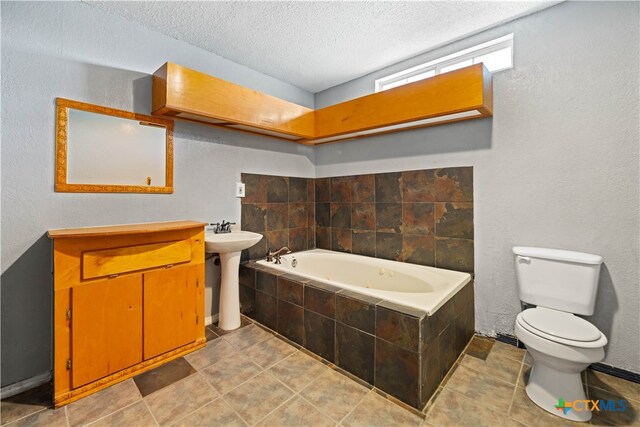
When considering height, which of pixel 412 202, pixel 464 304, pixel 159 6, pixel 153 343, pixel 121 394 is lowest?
pixel 121 394

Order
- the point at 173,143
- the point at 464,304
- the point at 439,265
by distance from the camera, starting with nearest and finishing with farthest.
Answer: the point at 464,304 < the point at 173,143 < the point at 439,265

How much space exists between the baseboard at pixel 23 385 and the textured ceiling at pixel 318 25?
8.18ft

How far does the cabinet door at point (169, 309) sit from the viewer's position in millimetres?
1897

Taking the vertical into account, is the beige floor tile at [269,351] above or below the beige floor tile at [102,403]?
above

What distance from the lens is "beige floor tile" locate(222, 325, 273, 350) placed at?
221cm

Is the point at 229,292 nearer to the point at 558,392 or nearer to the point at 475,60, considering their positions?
the point at 558,392

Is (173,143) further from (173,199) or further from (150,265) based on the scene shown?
(150,265)

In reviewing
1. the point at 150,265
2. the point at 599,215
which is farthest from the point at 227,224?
the point at 599,215

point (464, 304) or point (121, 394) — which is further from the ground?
point (464, 304)

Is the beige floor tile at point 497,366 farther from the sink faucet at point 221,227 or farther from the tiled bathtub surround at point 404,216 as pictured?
the sink faucet at point 221,227

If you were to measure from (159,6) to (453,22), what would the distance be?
2.15m

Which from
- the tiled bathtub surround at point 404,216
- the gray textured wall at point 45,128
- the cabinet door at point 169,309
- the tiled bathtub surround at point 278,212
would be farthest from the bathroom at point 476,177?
the tiled bathtub surround at point 278,212

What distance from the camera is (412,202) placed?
8.79ft

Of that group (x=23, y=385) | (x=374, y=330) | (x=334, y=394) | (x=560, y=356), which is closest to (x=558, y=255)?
(x=560, y=356)
